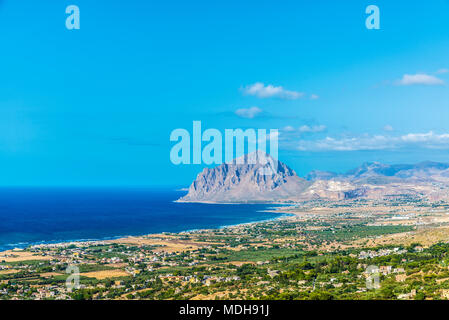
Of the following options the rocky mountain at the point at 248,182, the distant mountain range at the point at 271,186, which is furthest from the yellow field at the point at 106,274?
the rocky mountain at the point at 248,182

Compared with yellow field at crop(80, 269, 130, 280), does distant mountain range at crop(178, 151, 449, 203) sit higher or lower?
higher

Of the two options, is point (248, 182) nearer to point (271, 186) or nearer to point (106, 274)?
point (271, 186)

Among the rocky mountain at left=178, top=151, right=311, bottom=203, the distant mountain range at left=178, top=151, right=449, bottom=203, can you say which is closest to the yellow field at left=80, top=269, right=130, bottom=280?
the distant mountain range at left=178, top=151, right=449, bottom=203

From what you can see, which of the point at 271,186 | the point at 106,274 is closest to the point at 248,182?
the point at 271,186

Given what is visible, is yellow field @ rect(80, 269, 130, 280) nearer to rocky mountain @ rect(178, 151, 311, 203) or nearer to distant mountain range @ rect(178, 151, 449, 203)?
distant mountain range @ rect(178, 151, 449, 203)

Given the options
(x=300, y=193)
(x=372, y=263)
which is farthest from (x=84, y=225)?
(x=300, y=193)

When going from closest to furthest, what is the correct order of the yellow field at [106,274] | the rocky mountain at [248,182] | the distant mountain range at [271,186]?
the yellow field at [106,274], the distant mountain range at [271,186], the rocky mountain at [248,182]

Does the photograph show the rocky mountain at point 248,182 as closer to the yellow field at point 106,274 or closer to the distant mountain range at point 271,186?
the distant mountain range at point 271,186
